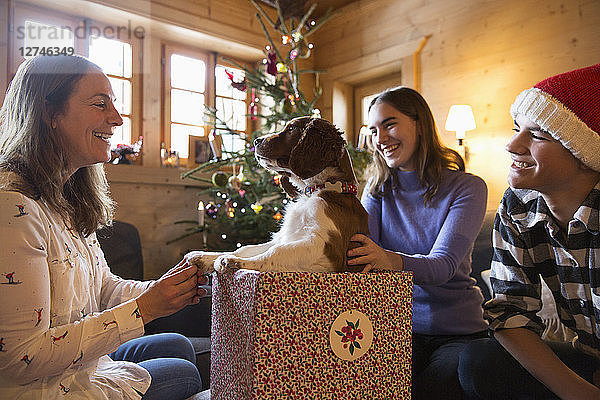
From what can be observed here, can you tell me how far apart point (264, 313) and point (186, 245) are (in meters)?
2.96

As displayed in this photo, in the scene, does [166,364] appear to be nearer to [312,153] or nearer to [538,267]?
[312,153]

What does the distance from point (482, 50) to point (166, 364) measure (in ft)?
10.7

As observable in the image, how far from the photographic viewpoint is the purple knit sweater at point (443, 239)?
1.50 metres

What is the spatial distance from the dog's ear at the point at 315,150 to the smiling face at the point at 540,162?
443mm

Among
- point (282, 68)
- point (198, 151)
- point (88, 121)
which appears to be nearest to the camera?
point (88, 121)

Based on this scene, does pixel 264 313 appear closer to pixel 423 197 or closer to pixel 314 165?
pixel 314 165

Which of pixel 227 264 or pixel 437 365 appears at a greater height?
pixel 227 264

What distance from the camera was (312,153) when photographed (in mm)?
1189

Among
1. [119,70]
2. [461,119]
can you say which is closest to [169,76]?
[119,70]

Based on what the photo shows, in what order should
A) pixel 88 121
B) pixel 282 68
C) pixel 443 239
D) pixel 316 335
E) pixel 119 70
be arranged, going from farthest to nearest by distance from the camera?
1. pixel 119 70
2. pixel 282 68
3. pixel 443 239
4. pixel 88 121
5. pixel 316 335

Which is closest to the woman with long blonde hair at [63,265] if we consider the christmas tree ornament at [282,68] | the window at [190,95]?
the christmas tree ornament at [282,68]

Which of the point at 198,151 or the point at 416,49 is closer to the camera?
the point at 198,151

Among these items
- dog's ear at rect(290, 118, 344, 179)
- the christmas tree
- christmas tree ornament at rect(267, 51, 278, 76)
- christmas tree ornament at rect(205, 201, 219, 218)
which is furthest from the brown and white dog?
christmas tree ornament at rect(205, 201, 219, 218)

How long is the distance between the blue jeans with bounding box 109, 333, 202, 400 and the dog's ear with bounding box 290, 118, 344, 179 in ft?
2.29
